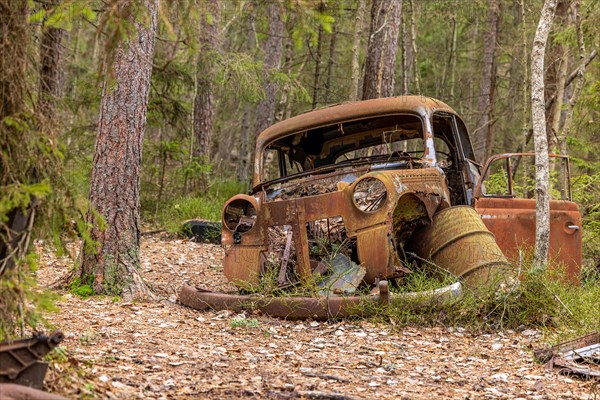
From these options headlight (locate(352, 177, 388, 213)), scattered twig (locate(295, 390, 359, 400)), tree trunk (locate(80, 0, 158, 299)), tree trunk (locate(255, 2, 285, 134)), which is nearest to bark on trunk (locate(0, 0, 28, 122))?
scattered twig (locate(295, 390, 359, 400))

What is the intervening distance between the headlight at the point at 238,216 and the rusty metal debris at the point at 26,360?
370 centimetres

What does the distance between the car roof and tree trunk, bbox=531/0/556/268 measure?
1.12 meters

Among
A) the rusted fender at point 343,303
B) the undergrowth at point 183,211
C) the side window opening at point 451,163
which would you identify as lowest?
the rusted fender at point 343,303

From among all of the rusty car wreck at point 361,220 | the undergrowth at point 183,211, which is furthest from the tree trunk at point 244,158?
the rusty car wreck at point 361,220

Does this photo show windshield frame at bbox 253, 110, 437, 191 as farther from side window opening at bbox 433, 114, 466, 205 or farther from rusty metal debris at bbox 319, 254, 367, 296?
rusty metal debris at bbox 319, 254, 367, 296

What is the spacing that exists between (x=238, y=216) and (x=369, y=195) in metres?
1.40

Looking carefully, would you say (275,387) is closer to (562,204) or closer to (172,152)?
(562,204)

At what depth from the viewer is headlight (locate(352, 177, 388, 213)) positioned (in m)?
6.67

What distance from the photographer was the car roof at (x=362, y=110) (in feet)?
26.0

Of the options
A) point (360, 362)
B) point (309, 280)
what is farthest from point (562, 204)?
point (360, 362)

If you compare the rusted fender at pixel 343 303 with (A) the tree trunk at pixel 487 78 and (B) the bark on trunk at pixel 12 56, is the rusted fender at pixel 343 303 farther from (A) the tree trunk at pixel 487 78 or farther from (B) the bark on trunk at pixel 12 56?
(A) the tree trunk at pixel 487 78

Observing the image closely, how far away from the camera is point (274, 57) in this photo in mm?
15727

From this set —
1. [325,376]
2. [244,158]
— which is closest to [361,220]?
[325,376]

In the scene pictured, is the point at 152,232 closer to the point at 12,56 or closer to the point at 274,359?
the point at 274,359
